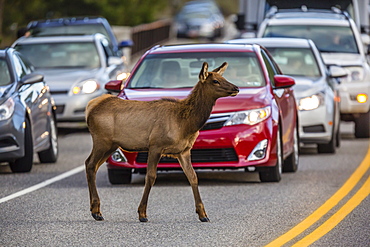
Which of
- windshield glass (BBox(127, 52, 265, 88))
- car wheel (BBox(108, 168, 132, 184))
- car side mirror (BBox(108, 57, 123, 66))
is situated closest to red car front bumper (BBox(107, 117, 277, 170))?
car wheel (BBox(108, 168, 132, 184))

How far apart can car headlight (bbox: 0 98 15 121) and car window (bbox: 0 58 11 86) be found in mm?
846

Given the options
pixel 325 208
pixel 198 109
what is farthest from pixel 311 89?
pixel 198 109

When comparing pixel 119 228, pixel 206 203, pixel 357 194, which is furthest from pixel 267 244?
pixel 357 194

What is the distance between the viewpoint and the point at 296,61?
17.3 metres

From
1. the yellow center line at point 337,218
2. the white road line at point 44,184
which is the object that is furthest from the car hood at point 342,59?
the yellow center line at point 337,218

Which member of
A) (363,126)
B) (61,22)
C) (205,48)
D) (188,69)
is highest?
(205,48)

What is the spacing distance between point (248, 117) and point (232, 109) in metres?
0.21

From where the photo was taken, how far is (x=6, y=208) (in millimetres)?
11008

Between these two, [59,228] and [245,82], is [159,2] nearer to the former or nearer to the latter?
[245,82]

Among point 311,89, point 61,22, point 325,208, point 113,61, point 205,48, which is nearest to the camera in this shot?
point 325,208

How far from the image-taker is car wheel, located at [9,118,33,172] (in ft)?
46.9

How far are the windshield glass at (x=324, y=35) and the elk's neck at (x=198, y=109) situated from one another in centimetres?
1018

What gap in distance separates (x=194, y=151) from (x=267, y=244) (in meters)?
4.05

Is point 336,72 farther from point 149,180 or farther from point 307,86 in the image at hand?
point 149,180
